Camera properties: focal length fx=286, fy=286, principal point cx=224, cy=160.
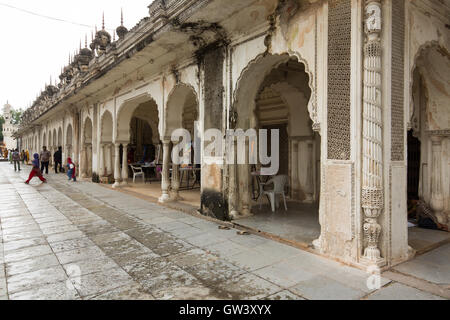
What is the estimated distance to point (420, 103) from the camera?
541 cm

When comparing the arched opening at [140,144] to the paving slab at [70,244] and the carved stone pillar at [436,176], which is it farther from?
the carved stone pillar at [436,176]

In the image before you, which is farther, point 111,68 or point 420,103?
point 111,68

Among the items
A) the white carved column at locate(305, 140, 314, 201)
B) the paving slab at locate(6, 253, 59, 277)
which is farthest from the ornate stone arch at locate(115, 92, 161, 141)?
the paving slab at locate(6, 253, 59, 277)

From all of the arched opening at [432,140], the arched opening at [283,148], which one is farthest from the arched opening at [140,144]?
the arched opening at [432,140]

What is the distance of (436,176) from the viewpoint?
5199mm

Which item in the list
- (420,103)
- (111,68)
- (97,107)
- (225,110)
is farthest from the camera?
(97,107)

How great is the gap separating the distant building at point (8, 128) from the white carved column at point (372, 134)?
251 ft

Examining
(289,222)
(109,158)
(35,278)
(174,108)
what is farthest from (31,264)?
(109,158)

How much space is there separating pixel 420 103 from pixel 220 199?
425cm

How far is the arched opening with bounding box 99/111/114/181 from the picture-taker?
1220cm

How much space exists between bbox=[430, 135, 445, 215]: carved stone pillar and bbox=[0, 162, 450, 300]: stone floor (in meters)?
1.25

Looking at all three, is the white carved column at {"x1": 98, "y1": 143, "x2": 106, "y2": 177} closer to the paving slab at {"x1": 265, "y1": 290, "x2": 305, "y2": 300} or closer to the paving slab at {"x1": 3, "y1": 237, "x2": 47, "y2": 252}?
the paving slab at {"x1": 3, "y1": 237, "x2": 47, "y2": 252}

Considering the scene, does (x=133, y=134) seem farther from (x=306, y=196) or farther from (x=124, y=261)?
(x=124, y=261)
